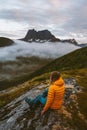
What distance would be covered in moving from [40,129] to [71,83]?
527 inches

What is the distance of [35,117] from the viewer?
27016 millimetres

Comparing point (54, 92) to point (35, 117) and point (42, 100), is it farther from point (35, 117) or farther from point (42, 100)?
point (35, 117)

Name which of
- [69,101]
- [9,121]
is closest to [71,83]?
[69,101]

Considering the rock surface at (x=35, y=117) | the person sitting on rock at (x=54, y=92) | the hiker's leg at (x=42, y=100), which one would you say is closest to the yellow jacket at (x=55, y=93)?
the person sitting on rock at (x=54, y=92)

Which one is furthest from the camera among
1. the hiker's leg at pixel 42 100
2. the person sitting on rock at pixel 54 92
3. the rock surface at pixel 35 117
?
the hiker's leg at pixel 42 100

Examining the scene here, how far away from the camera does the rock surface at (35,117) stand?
25297mm

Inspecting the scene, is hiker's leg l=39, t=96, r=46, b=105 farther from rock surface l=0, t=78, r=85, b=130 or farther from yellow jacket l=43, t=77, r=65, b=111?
yellow jacket l=43, t=77, r=65, b=111

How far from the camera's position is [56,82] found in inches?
963

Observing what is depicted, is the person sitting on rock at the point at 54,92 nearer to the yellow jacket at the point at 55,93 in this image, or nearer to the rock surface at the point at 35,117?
the yellow jacket at the point at 55,93

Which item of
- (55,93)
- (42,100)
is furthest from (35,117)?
(55,93)

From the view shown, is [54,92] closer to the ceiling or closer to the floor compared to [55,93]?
closer to the ceiling

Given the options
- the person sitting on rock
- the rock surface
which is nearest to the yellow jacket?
the person sitting on rock

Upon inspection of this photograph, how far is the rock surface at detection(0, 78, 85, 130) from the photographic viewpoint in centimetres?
2530

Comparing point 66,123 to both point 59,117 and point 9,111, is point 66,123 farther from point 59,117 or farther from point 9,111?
point 9,111
